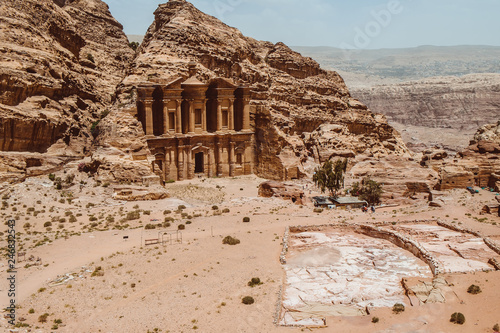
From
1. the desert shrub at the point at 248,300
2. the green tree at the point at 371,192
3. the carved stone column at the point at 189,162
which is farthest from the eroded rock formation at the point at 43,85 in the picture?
the desert shrub at the point at 248,300

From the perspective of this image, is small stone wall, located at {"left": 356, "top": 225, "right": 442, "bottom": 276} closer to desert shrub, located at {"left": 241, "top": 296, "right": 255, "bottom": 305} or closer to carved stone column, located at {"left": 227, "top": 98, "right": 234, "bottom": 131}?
desert shrub, located at {"left": 241, "top": 296, "right": 255, "bottom": 305}

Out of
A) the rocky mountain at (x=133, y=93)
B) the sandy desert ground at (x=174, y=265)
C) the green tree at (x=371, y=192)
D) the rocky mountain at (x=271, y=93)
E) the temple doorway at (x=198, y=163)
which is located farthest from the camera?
the temple doorway at (x=198, y=163)

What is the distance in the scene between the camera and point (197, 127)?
48.4 metres

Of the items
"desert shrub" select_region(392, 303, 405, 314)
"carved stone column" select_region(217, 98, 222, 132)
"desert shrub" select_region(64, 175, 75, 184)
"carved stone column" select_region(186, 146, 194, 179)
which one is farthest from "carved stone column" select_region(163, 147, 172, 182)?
"desert shrub" select_region(392, 303, 405, 314)

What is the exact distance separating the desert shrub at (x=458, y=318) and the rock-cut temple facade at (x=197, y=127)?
100.0ft

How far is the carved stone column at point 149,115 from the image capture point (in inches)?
1741

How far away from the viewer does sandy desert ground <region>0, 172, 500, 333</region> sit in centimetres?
1708

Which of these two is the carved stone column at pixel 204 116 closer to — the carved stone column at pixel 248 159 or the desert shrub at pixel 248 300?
the carved stone column at pixel 248 159

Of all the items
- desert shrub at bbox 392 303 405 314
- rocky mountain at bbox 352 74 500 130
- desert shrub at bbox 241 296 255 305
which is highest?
rocky mountain at bbox 352 74 500 130

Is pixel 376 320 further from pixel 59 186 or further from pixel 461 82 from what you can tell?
pixel 461 82

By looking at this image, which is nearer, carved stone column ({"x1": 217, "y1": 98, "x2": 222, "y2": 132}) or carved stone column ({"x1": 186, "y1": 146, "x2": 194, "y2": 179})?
carved stone column ({"x1": 186, "y1": 146, "x2": 194, "y2": 179})

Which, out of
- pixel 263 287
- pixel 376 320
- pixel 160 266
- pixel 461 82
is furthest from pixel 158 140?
pixel 461 82

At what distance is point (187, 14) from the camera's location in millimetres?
55500

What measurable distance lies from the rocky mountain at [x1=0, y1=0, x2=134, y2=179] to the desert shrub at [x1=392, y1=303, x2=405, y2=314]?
3109 centimetres
